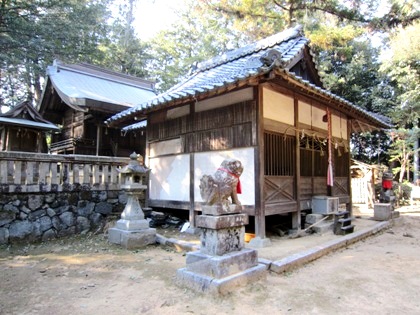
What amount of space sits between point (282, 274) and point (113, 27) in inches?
1192

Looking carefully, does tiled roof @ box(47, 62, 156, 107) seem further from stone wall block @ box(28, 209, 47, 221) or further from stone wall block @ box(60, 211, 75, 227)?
stone wall block @ box(28, 209, 47, 221)

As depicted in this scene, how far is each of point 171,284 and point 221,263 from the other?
1.00 meters

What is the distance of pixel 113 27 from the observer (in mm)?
29328

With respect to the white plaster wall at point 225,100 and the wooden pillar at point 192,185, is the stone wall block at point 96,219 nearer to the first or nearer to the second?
the wooden pillar at point 192,185

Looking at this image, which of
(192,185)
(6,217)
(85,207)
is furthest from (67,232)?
(192,185)

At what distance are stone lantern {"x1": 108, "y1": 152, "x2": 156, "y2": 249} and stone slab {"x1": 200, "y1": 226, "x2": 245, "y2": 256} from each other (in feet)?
9.94

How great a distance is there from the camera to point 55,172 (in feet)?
27.4

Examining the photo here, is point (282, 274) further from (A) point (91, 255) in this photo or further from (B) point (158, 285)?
(A) point (91, 255)

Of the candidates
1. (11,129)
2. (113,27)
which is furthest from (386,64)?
(113,27)

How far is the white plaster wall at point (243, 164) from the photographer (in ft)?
24.1

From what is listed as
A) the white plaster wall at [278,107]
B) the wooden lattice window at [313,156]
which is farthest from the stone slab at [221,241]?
the wooden lattice window at [313,156]

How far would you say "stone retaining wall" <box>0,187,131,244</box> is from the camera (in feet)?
24.8

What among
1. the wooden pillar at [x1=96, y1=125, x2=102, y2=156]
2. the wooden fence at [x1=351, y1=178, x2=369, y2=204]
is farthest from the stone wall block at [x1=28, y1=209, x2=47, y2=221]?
the wooden fence at [x1=351, y1=178, x2=369, y2=204]

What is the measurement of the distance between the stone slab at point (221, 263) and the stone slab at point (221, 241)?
0.08m
